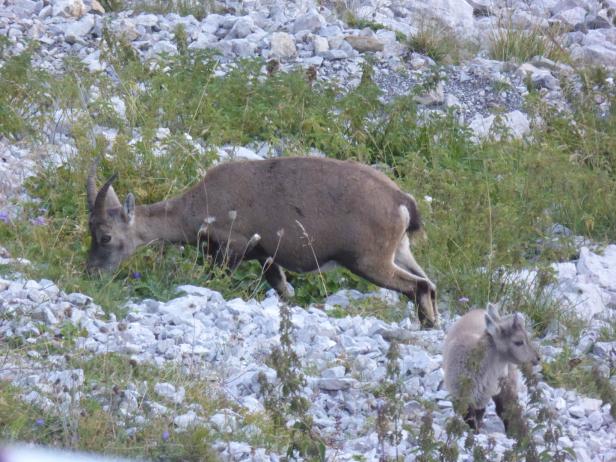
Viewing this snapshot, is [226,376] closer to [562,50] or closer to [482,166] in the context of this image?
[482,166]

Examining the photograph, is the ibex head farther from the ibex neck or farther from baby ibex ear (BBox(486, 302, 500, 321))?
baby ibex ear (BBox(486, 302, 500, 321))

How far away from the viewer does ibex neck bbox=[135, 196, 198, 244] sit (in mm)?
10227

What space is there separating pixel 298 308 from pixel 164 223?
5.65 ft

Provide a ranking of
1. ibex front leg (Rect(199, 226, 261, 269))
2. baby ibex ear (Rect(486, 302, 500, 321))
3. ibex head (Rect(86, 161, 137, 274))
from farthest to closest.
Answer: ibex head (Rect(86, 161, 137, 274)), ibex front leg (Rect(199, 226, 261, 269)), baby ibex ear (Rect(486, 302, 500, 321))

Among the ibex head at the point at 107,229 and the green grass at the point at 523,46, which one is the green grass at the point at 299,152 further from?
the green grass at the point at 523,46

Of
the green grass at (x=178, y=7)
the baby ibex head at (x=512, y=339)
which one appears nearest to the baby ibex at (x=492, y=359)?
the baby ibex head at (x=512, y=339)

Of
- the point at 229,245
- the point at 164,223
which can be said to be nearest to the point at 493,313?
the point at 229,245

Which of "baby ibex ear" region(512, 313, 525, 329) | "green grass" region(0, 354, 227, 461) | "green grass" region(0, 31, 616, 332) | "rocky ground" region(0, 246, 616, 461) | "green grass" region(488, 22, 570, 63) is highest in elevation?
"green grass" region(0, 354, 227, 461)

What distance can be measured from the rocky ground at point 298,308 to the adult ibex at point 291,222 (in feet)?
1.16

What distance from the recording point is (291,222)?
9797 millimetres

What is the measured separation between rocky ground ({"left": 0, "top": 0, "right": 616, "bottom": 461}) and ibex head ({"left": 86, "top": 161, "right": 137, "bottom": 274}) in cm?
78

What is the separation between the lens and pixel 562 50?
1617cm

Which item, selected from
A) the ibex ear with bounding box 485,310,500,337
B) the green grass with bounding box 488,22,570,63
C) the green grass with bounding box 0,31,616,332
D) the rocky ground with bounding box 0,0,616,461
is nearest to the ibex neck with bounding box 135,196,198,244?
the green grass with bounding box 0,31,616,332

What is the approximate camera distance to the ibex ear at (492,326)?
7371 millimetres
